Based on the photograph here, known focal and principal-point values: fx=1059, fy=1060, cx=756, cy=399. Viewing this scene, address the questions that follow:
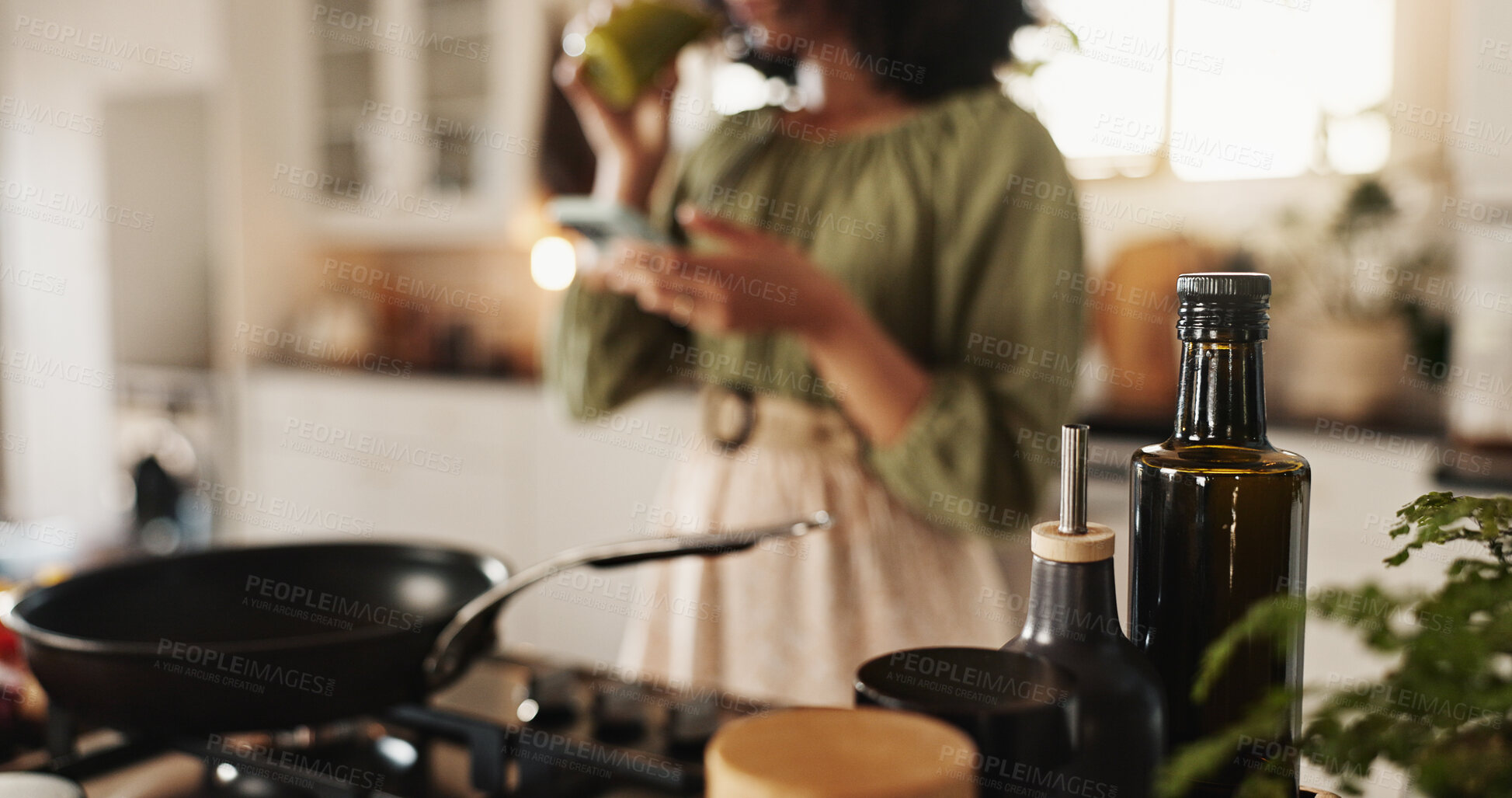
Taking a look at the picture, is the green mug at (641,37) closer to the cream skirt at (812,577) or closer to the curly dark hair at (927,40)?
the curly dark hair at (927,40)

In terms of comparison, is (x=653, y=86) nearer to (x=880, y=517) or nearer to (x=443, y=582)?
(x=880, y=517)

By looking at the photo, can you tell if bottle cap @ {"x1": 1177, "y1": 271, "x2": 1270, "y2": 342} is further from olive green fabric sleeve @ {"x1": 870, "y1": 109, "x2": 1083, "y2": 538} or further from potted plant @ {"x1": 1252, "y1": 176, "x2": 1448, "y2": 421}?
potted plant @ {"x1": 1252, "y1": 176, "x2": 1448, "y2": 421}

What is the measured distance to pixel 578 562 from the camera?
0.58 m

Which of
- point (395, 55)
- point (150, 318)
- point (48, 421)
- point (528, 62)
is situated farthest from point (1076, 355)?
point (48, 421)

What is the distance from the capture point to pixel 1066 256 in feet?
3.57

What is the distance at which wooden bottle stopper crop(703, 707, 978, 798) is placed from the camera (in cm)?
32

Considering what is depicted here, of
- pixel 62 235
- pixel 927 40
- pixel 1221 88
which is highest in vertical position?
pixel 1221 88

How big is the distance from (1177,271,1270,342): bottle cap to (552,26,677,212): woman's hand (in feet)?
3.33

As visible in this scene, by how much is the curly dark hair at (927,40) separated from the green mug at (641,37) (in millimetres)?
163

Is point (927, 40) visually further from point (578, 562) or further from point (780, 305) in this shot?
point (578, 562)

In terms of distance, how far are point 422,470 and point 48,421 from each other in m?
1.98

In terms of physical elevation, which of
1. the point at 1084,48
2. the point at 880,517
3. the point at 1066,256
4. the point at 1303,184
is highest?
the point at 1084,48

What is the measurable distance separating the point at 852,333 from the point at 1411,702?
2.48 feet

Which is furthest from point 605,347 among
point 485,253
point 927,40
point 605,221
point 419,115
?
point 485,253
